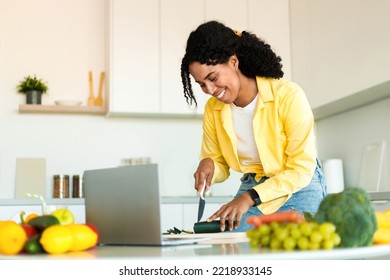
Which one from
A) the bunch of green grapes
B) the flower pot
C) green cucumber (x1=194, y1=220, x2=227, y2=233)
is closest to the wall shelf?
the flower pot

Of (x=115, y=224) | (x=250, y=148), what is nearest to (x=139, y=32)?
(x=250, y=148)

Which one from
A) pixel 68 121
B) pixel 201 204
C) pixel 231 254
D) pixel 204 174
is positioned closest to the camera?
pixel 231 254

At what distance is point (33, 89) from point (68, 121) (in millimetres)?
345

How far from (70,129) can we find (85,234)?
3.09m

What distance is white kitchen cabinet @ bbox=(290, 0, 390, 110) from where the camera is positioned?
3.08m

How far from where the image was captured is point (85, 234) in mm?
1160

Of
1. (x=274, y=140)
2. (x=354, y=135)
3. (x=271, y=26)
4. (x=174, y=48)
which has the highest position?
(x=271, y=26)

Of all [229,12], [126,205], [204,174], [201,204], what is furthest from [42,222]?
[229,12]

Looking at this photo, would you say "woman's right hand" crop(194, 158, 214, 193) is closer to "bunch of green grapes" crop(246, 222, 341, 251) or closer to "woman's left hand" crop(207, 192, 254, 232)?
"woman's left hand" crop(207, 192, 254, 232)

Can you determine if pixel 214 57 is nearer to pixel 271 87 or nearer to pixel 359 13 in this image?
pixel 271 87

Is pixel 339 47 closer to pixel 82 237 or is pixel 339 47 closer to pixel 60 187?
pixel 60 187

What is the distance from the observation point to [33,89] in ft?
13.1

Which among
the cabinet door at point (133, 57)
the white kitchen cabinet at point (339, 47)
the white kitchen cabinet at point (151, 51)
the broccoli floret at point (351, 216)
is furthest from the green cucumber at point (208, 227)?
the cabinet door at point (133, 57)

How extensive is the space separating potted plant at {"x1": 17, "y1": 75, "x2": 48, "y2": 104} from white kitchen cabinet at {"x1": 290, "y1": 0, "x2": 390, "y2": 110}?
1.87 m
